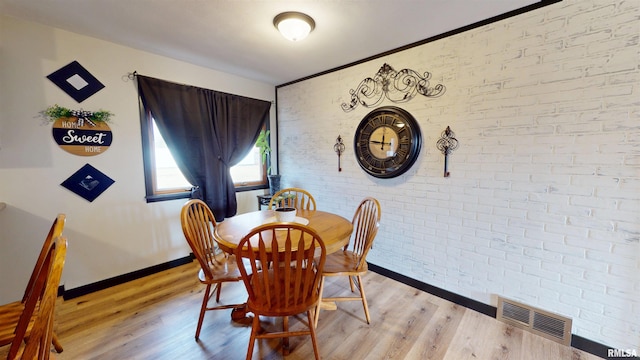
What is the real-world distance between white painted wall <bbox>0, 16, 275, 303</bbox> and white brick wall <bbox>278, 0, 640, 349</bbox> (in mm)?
2588

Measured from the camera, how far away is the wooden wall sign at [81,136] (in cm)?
209

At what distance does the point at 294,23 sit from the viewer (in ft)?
5.92

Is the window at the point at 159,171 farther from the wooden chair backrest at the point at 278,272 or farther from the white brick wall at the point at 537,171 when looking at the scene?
the white brick wall at the point at 537,171

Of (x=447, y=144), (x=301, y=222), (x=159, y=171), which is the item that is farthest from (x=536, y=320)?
(x=159, y=171)

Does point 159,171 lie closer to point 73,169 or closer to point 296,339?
point 73,169

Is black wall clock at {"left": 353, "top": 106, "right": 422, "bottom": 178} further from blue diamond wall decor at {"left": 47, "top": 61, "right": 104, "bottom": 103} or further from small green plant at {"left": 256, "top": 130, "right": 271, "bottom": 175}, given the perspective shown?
blue diamond wall decor at {"left": 47, "top": 61, "right": 104, "bottom": 103}

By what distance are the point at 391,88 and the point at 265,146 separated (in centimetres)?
181

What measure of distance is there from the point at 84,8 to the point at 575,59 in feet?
11.3

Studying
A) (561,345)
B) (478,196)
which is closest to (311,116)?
(478,196)

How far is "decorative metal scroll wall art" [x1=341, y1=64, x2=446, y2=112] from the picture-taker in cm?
226

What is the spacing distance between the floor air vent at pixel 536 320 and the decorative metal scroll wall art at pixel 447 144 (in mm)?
1136

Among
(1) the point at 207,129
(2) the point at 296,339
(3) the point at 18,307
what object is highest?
(1) the point at 207,129

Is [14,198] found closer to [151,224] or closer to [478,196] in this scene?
[151,224]

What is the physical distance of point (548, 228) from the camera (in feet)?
5.70
